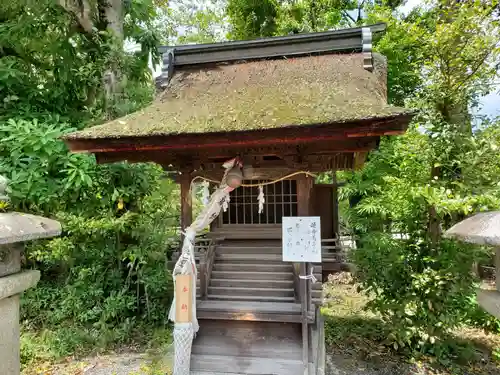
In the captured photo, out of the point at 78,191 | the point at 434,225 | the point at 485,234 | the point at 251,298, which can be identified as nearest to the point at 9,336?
the point at 251,298

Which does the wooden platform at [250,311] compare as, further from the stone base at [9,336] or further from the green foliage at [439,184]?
the stone base at [9,336]

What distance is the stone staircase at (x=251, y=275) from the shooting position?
5066mm

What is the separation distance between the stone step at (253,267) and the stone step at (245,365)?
144 centimetres

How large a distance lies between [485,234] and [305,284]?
7.72ft

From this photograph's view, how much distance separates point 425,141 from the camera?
5.34 meters

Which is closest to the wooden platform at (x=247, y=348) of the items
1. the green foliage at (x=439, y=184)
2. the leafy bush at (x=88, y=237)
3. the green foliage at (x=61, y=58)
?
the leafy bush at (x=88, y=237)

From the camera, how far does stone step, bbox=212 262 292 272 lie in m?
5.59

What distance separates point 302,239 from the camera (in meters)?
4.16

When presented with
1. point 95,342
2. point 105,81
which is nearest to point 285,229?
point 95,342

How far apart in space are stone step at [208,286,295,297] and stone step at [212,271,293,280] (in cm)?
27

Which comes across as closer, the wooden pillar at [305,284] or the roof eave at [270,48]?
the wooden pillar at [305,284]

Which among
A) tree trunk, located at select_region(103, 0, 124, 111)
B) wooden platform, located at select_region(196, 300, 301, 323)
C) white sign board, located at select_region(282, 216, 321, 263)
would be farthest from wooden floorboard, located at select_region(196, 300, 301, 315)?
tree trunk, located at select_region(103, 0, 124, 111)

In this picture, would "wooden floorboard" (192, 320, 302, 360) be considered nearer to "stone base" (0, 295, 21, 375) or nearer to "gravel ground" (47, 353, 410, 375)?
"gravel ground" (47, 353, 410, 375)

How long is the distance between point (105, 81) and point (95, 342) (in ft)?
15.9
